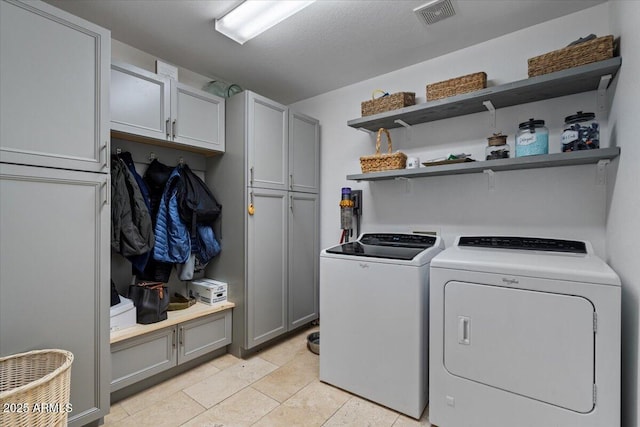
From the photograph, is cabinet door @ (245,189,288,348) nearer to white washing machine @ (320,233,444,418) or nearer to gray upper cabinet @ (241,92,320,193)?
gray upper cabinet @ (241,92,320,193)

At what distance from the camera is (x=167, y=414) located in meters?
1.80

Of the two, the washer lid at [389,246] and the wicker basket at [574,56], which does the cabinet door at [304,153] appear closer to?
the washer lid at [389,246]

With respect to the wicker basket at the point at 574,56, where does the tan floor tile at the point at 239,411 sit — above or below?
below

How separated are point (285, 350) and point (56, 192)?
2002mm

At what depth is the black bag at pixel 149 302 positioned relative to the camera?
2.04 metres

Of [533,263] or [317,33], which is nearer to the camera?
[533,263]

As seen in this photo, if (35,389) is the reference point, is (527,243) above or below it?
above

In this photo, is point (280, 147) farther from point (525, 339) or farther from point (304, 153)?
point (525, 339)

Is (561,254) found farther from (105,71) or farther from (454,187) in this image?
(105,71)

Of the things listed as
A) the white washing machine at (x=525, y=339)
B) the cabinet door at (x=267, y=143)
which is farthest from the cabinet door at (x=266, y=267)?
the white washing machine at (x=525, y=339)

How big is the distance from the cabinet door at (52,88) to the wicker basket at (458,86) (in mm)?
2037

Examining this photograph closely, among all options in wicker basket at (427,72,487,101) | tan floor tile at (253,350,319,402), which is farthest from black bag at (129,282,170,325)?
wicker basket at (427,72,487,101)

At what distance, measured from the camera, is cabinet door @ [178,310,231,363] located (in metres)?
2.23

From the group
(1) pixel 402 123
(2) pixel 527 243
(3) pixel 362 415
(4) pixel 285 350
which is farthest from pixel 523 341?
(4) pixel 285 350
